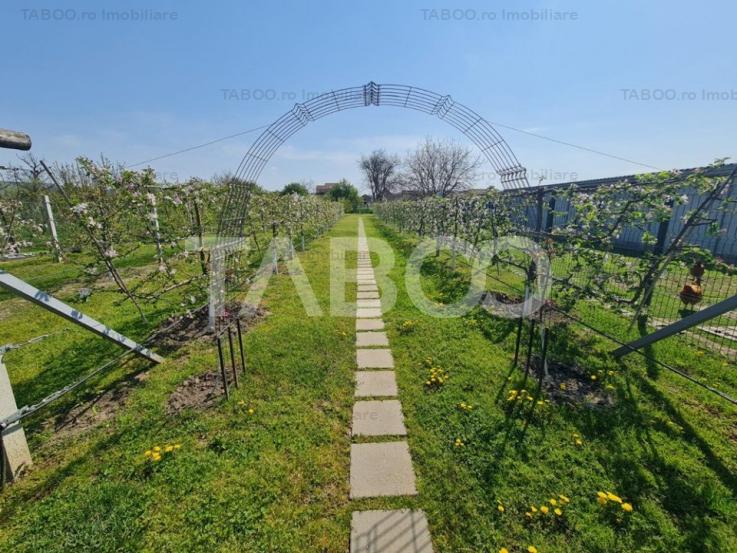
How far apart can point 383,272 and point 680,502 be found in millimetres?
6645

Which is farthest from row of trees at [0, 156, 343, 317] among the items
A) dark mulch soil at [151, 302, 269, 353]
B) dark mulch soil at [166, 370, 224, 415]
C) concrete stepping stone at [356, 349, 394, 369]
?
concrete stepping stone at [356, 349, 394, 369]

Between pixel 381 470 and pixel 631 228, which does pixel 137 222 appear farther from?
pixel 631 228

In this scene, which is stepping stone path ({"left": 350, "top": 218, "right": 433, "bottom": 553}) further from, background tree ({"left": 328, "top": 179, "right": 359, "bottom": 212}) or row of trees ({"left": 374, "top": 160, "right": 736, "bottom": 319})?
background tree ({"left": 328, "top": 179, "right": 359, "bottom": 212})

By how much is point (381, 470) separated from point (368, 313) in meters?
3.16

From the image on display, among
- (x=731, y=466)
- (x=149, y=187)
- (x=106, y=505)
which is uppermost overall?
(x=149, y=187)

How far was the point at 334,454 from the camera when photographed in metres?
2.41

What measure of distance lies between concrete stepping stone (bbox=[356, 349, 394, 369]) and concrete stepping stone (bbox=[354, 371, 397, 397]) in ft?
0.42

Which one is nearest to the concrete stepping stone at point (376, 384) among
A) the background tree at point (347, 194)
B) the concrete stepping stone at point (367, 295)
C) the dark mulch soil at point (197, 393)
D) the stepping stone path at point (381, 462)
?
the stepping stone path at point (381, 462)

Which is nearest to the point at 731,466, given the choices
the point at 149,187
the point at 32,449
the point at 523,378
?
the point at 523,378

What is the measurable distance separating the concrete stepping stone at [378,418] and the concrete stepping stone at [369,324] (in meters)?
1.73

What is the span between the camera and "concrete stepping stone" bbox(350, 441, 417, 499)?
2104mm

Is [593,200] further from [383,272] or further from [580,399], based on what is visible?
[383,272]

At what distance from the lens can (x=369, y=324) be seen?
16.0 ft

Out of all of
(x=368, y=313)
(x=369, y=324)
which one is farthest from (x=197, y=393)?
(x=368, y=313)
